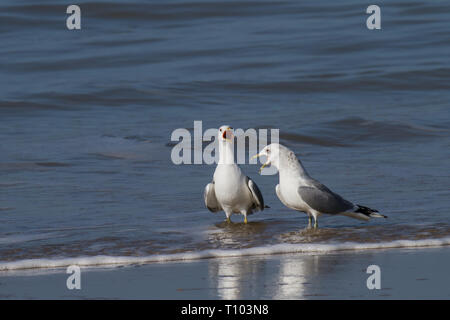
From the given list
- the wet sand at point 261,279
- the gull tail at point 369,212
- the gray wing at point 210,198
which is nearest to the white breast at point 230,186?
the gray wing at point 210,198

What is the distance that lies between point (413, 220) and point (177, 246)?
2.15 m

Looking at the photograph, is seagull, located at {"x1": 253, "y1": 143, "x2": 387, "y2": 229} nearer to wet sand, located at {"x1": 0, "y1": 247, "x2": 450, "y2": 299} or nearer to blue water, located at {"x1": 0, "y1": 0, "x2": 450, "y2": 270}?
blue water, located at {"x1": 0, "y1": 0, "x2": 450, "y2": 270}

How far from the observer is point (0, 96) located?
15516mm

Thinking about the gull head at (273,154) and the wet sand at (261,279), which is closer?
the wet sand at (261,279)

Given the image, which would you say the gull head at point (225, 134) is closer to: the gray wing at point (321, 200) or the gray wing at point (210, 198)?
the gray wing at point (210, 198)

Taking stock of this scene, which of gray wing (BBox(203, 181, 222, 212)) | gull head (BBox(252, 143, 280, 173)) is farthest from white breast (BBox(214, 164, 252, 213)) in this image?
gull head (BBox(252, 143, 280, 173))

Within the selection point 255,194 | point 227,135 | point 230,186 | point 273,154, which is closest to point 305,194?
point 273,154

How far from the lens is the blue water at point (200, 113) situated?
25.2 ft

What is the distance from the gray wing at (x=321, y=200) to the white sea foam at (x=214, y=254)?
59cm

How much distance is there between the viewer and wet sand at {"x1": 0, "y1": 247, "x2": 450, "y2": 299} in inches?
203

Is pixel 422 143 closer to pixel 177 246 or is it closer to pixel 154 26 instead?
pixel 177 246

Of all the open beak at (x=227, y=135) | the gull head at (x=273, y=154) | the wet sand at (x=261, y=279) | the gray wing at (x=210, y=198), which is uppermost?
the open beak at (x=227, y=135)

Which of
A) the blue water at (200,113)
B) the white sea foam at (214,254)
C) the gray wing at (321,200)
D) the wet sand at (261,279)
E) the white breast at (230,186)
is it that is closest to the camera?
the wet sand at (261,279)
